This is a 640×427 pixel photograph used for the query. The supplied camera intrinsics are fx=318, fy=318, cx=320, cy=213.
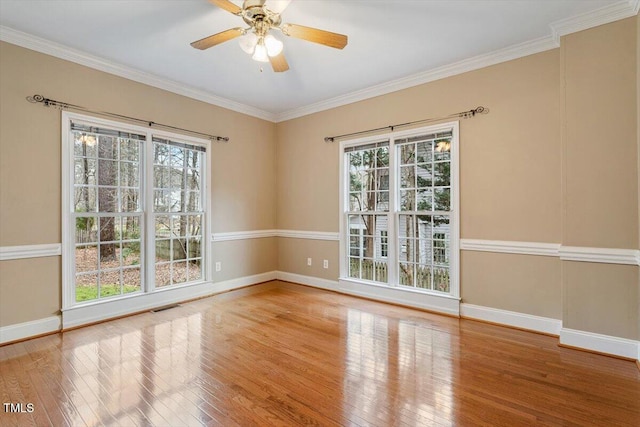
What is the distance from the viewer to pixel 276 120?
5594 millimetres

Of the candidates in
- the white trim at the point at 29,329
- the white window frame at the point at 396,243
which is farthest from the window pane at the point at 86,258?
the white window frame at the point at 396,243

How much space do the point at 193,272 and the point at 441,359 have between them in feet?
11.2

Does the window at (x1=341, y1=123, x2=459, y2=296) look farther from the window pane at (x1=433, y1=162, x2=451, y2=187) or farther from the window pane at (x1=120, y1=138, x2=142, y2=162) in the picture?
the window pane at (x1=120, y1=138, x2=142, y2=162)

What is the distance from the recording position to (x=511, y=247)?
11.0 feet

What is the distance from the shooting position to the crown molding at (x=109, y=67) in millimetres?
3000

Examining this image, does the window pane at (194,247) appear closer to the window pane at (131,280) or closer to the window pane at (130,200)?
the window pane at (131,280)

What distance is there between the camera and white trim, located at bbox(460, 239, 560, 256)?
123 inches

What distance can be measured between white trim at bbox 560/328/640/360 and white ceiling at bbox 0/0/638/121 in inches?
107

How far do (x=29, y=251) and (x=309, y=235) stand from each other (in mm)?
3377

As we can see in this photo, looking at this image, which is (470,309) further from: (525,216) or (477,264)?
(525,216)

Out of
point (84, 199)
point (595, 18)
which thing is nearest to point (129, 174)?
point (84, 199)

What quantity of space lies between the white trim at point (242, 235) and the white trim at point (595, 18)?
4.47 meters

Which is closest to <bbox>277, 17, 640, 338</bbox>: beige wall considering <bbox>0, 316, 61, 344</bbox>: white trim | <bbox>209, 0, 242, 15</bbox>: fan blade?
<bbox>209, 0, 242, 15</bbox>: fan blade

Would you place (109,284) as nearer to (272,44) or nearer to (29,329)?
(29,329)
